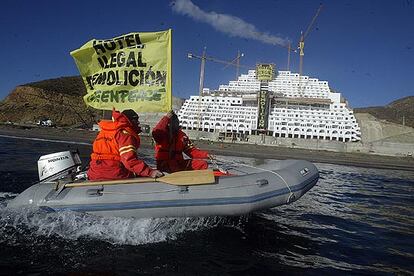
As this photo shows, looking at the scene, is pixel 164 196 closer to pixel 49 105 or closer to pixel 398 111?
pixel 49 105

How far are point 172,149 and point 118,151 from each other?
1641mm

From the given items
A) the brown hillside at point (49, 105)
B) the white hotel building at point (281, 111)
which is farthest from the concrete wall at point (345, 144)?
the brown hillside at point (49, 105)

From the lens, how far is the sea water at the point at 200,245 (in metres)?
5.36

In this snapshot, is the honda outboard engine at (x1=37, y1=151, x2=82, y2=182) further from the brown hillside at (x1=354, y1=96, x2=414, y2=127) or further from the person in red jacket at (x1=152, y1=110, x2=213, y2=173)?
the brown hillside at (x1=354, y1=96, x2=414, y2=127)

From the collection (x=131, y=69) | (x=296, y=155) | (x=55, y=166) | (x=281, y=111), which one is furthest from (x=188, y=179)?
(x=281, y=111)

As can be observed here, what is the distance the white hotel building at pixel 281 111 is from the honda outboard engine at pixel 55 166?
58659 millimetres

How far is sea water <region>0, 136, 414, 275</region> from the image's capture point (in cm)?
536

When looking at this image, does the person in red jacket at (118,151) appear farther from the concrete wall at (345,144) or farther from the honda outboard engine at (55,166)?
the concrete wall at (345,144)

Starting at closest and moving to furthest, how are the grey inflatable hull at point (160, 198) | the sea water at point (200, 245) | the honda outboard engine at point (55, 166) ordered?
the sea water at point (200, 245)
the grey inflatable hull at point (160, 198)
the honda outboard engine at point (55, 166)

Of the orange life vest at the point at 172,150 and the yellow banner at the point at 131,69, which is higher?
the yellow banner at the point at 131,69

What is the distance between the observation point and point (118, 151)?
22.3 feet

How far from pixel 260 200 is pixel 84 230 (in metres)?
3.13

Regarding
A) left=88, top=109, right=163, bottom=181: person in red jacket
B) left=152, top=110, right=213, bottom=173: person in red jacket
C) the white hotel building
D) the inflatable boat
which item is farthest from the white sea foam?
the white hotel building

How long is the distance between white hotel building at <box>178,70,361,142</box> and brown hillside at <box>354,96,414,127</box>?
1659 inches
